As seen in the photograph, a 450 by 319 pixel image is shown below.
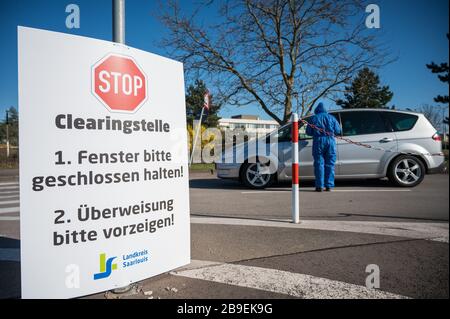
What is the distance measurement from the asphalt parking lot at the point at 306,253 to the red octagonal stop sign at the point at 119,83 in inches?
51.2

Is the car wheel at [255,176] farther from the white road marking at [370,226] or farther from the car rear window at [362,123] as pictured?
the white road marking at [370,226]

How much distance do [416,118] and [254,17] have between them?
963 cm

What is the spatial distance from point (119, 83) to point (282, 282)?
181cm

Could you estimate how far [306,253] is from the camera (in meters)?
2.75

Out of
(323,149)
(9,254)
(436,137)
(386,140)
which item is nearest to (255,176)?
(323,149)

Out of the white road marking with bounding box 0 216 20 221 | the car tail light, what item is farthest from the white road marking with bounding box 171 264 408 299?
the car tail light

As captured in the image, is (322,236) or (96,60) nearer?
(96,60)

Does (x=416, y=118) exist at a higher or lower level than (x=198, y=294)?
higher

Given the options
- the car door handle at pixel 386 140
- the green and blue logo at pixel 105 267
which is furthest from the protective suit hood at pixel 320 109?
the green and blue logo at pixel 105 267

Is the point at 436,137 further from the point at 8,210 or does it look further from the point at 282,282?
the point at 8,210

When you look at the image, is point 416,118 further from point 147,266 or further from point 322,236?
point 147,266

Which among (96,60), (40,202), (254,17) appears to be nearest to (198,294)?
(40,202)

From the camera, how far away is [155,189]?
2170mm

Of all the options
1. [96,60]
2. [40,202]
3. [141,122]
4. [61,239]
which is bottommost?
[61,239]
